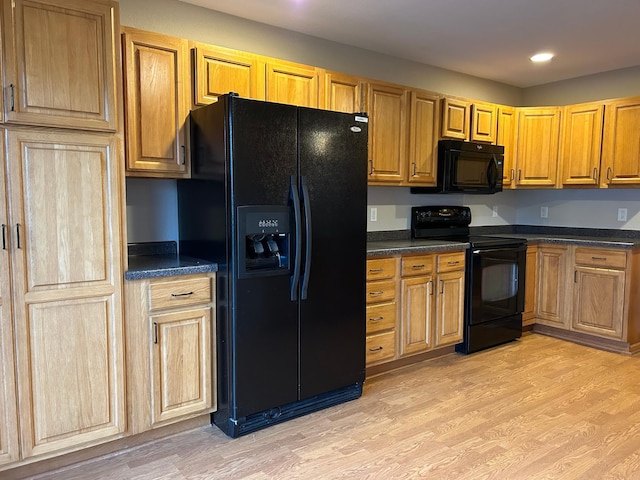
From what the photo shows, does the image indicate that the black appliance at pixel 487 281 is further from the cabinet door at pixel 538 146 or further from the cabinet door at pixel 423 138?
the cabinet door at pixel 538 146

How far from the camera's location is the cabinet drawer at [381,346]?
10.4 ft

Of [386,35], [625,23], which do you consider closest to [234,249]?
[386,35]

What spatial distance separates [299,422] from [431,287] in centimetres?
142

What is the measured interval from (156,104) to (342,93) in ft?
4.28

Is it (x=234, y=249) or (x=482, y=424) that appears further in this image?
(x=482, y=424)

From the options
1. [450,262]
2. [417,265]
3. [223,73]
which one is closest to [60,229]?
[223,73]

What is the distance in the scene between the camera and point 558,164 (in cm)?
432

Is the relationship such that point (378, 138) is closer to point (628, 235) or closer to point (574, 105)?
point (574, 105)

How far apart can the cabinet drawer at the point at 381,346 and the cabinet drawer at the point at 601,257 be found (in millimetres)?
1913

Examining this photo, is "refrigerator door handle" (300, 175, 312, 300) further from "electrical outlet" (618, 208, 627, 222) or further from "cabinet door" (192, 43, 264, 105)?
"electrical outlet" (618, 208, 627, 222)

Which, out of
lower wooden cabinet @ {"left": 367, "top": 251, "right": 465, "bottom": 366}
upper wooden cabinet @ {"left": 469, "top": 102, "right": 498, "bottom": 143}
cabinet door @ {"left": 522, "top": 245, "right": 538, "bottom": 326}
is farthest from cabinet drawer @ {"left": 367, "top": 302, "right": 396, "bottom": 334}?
upper wooden cabinet @ {"left": 469, "top": 102, "right": 498, "bottom": 143}

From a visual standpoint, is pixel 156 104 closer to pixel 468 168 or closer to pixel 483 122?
pixel 468 168

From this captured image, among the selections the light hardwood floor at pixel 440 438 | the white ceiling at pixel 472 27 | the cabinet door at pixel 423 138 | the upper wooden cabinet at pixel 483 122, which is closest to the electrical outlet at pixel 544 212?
the upper wooden cabinet at pixel 483 122

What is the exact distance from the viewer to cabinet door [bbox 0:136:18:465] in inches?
75.8
